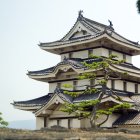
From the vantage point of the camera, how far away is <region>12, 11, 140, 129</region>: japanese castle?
31406 mm

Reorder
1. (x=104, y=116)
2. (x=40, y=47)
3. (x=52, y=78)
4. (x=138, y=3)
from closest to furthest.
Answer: (x=138, y=3), (x=104, y=116), (x=52, y=78), (x=40, y=47)

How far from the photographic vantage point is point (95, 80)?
3303 cm

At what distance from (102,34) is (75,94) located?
249 inches

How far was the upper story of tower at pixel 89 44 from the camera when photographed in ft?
111

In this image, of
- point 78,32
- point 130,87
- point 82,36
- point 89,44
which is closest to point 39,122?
point 89,44

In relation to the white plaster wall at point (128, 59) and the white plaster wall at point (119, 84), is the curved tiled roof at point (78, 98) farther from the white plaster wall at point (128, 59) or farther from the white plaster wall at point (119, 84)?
the white plaster wall at point (128, 59)

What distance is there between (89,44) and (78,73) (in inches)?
133

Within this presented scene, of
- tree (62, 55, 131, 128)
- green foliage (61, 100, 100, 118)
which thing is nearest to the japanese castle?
tree (62, 55, 131, 128)

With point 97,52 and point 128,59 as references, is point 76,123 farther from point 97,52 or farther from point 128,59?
point 128,59

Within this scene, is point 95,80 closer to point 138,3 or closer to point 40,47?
point 40,47

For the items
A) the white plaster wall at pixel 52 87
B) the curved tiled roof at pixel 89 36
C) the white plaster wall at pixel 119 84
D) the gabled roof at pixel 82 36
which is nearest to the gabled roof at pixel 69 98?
the white plaster wall at pixel 119 84

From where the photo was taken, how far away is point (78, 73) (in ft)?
108

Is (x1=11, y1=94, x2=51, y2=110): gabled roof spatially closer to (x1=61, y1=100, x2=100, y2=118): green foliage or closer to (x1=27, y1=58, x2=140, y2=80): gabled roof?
(x1=27, y1=58, x2=140, y2=80): gabled roof

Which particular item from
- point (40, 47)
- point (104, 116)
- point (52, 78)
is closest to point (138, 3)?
point (104, 116)
